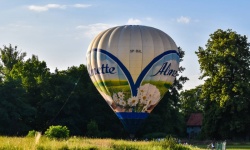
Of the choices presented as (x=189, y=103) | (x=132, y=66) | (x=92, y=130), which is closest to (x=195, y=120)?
(x=189, y=103)

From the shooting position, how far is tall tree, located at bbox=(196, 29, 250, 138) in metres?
56.9

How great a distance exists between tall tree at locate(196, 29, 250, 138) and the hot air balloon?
18.1 meters

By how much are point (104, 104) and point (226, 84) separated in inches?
578

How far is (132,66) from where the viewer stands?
39.3 m

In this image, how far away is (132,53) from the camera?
39.3 meters

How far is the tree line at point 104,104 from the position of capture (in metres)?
55.4

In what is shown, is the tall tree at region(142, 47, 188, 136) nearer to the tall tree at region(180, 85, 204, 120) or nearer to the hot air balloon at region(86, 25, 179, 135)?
the tall tree at region(180, 85, 204, 120)

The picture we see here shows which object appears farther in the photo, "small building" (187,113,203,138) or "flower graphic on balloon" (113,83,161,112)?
"small building" (187,113,203,138)

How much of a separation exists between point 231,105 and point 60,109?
1937 cm

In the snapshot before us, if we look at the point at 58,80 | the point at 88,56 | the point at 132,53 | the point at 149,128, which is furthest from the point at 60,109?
the point at 132,53

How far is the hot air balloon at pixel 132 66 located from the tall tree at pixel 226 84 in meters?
18.1

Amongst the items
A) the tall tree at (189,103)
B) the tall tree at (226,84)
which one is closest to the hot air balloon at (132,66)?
the tall tree at (226,84)

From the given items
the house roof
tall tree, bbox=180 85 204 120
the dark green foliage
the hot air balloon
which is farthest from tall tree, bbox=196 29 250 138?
the house roof

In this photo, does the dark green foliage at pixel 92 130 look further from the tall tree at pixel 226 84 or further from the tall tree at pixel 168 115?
the tall tree at pixel 226 84
